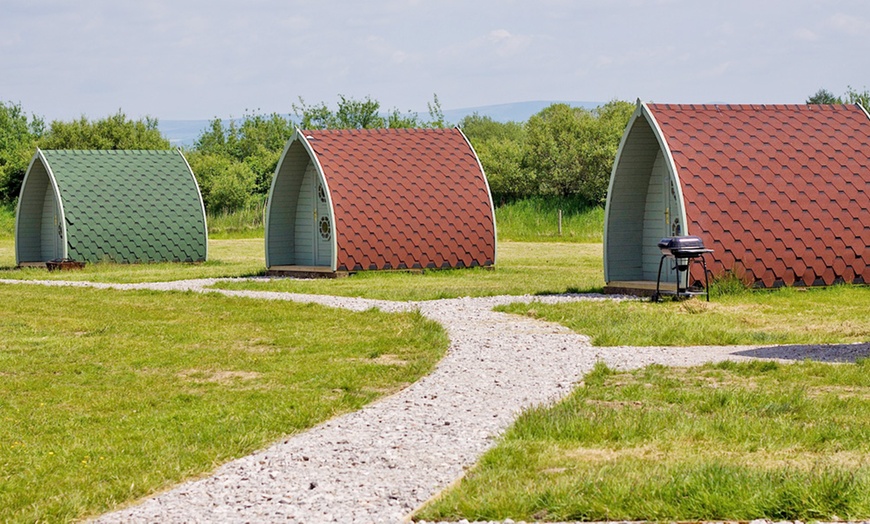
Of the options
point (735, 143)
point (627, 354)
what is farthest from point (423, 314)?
point (735, 143)

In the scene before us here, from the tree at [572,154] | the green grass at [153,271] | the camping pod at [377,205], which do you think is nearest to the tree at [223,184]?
the tree at [572,154]

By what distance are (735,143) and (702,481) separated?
46.3ft

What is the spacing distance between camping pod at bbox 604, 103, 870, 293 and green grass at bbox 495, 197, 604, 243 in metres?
22.4

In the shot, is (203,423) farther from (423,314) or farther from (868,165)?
(868,165)

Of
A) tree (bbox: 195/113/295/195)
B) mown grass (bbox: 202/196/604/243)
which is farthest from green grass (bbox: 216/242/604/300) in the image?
tree (bbox: 195/113/295/195)

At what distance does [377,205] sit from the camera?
24.8 m

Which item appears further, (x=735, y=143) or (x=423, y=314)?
(x=735, y=143)

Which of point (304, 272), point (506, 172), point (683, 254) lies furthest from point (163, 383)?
point (506, 172)

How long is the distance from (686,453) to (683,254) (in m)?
10.4

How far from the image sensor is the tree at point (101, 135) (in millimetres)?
57688

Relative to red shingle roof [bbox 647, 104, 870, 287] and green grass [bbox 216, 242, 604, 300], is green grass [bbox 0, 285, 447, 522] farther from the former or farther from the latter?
red shingle roof [bbox 647, 104, 870, 287]

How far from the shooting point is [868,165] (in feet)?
66.1

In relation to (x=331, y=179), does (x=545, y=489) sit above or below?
below

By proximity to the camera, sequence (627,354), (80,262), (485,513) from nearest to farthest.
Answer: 1. (485,513)
2. (627,354)
3. (80,262)
